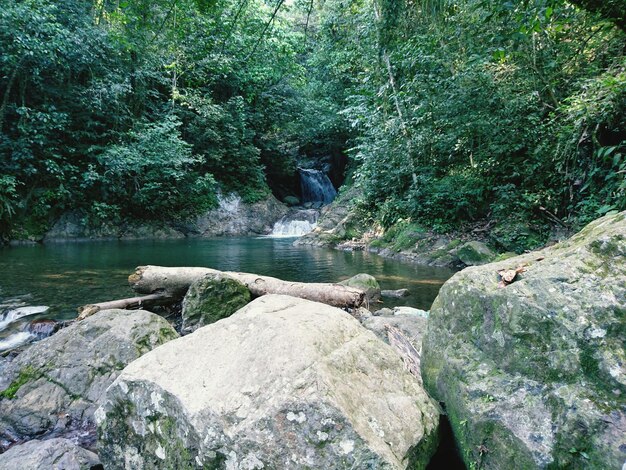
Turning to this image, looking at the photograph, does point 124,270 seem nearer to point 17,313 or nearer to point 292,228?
point 17,313

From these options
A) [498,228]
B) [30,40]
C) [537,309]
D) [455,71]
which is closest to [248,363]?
[537,309]

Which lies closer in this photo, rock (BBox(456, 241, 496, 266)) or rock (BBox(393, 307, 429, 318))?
rock (BBox(393, 307, 429, 318))

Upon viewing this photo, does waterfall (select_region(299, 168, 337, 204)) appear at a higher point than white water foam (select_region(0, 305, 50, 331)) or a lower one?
higher

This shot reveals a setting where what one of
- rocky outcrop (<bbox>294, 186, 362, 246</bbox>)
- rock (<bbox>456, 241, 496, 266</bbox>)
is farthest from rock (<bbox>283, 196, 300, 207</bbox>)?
rock (<bbox>456, 241, 496, 266</bbox>)

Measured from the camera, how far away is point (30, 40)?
493 inches

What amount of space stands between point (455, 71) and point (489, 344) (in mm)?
10934

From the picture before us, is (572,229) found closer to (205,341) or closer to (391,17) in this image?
(391,17)

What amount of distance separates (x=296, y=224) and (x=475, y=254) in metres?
13.9

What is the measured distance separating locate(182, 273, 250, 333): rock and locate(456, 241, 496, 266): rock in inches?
231

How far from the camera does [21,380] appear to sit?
3.23 metres

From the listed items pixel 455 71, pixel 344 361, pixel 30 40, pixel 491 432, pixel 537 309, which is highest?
pixel 30 40

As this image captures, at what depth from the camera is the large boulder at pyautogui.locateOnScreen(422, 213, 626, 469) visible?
4.88 ft

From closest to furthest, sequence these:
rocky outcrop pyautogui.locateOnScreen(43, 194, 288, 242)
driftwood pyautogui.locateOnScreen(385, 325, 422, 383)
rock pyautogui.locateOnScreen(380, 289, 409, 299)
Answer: driftwood pyautogui.locateOnScreen(385, 325, 422, 383) < rock pyautogui.locateOnScreen(380, 289, 409, 299) < rocky outcrop pyautogui.locateOnScreen(43, 194, 288, 242)

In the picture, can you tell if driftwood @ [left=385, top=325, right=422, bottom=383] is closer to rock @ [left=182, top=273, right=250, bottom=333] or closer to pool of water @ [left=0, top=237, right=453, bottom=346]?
rock @ [left=182, top=273, right=250, bottom=333]
